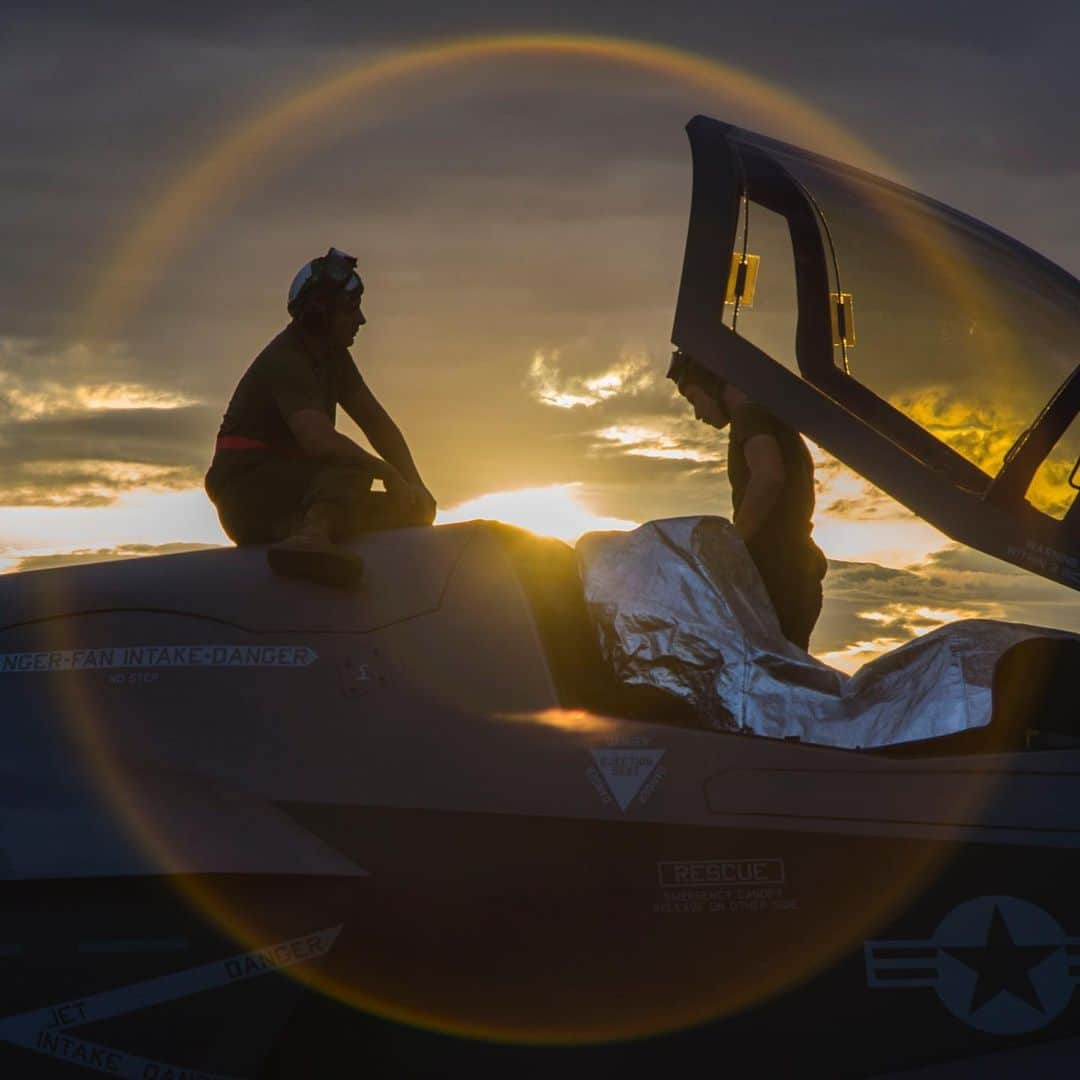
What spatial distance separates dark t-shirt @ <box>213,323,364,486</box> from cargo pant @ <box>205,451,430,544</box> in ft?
0.15

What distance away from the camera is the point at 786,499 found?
484 centimetres

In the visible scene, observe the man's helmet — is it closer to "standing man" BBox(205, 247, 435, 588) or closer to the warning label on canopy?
"standing man" BBox(205, 247, 435, 588)

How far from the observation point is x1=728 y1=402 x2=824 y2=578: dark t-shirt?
477 cm

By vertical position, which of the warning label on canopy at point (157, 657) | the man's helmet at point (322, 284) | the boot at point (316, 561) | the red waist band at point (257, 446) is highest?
the man's helmet at point (322, 284)

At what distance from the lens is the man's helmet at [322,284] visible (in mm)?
5227

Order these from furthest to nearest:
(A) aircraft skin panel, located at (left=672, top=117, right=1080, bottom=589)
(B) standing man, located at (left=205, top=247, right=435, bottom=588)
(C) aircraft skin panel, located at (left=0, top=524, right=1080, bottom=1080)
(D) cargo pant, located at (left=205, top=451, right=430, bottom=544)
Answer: (D) cargo pant, located at (left=205, top=451, right=430, bottom=544)
(B) standing man, located at (left=205, top=247, right=435, bottom=588)
(A) aircraft skin panel, located at (left=672, top=117, right=1080, bottom=589)
(C) aircraft skin panel, located at (left=0, top=524, right=1080, bottom=1080)

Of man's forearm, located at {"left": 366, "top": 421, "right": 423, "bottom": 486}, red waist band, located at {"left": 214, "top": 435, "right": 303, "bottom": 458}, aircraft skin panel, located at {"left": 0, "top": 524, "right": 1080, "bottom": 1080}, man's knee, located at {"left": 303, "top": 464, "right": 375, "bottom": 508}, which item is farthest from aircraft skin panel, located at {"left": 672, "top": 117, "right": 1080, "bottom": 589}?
man's forearm, located at {"left": 366, "top": 421, "right": 423, "bottom": 486}

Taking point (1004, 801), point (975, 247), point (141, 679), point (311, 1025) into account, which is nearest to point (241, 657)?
point (141, 679)

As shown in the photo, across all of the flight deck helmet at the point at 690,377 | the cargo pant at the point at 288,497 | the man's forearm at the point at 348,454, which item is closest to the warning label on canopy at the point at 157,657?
the cargo pant at the point at 288,497

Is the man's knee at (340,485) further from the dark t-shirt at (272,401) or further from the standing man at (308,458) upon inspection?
the dark t-shirt at (272,401)

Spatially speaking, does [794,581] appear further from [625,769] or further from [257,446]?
[257,446]

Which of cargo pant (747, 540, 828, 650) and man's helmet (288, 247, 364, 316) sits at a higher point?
man's helmet (288, 247, 364, 316)

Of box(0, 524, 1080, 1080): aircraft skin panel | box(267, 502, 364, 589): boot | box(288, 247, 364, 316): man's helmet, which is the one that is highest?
box(288, 247, 364, 316): man's helmet

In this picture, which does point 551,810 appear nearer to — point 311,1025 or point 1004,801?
point 311,1025
